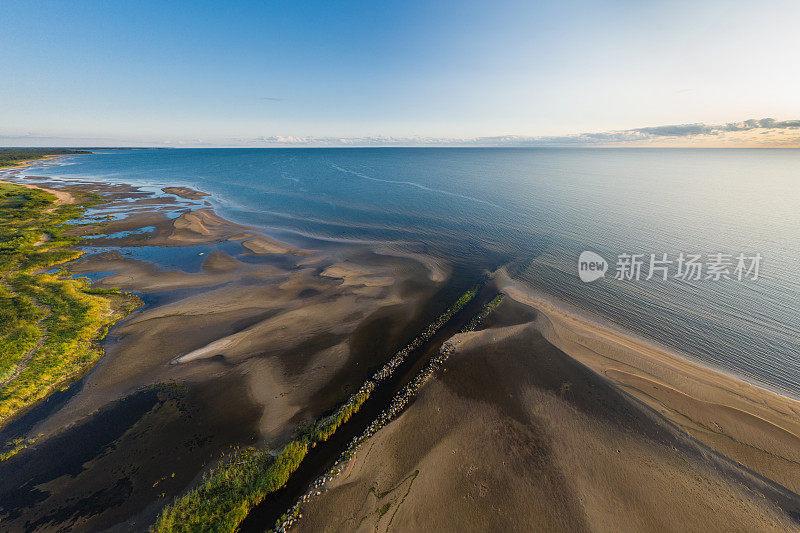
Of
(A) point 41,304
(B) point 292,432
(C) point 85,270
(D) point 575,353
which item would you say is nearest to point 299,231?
(C) point 85,270

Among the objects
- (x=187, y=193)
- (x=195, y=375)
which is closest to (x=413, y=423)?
(x=195, y=375)

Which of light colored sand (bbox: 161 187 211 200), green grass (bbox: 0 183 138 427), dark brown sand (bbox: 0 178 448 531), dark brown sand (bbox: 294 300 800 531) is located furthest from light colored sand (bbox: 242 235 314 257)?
light colored sand (bbox: 161 187 211 200)

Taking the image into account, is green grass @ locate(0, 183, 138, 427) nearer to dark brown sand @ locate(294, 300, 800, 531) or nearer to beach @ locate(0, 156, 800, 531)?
beach @ locate(0, 156, 800, 531)

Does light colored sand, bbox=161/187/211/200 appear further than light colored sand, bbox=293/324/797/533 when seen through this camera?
Yes

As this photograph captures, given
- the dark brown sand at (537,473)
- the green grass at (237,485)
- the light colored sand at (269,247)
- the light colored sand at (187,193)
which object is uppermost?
the light colored sand at (187,193)

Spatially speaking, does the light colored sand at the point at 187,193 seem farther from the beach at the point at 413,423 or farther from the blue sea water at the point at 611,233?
the beach at the point at 413,423

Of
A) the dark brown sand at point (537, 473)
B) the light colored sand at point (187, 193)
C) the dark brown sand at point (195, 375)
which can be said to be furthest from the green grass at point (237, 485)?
the light colored sand at point (187, 193)

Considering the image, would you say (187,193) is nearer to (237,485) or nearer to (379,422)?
(237,485)
